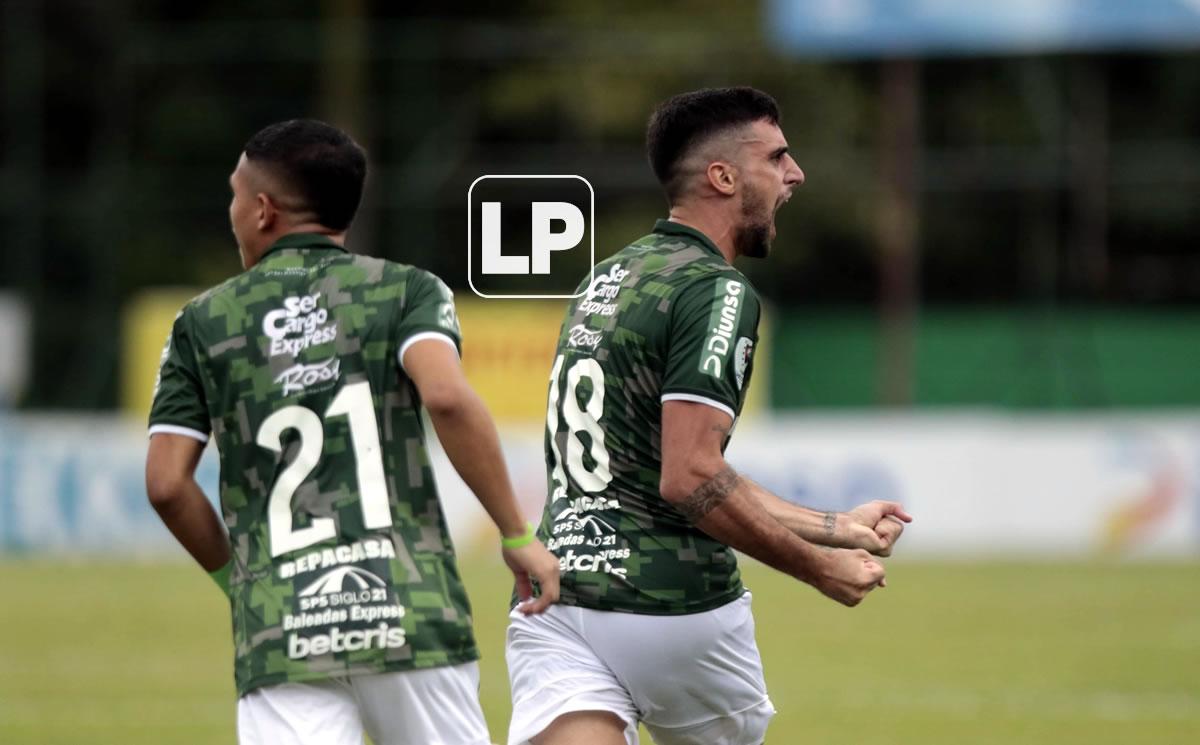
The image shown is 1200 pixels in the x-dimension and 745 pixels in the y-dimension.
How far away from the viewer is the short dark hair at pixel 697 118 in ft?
18.0

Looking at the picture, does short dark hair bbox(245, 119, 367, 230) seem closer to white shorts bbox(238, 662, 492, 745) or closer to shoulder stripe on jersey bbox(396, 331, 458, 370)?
shoulder stripe on jersey bbox(396, 331, 458, 370)

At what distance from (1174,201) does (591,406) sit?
95.8 feet

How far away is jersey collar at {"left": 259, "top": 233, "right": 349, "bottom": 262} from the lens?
17.0 feet

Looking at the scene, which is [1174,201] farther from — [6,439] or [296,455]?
[296,455]

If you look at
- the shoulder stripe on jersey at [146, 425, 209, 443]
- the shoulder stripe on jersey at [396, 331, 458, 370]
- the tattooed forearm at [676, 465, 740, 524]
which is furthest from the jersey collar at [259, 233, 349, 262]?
the tattooed forearm at [676, 465, 740, 524]

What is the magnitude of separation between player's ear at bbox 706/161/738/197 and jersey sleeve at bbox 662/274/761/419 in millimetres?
326

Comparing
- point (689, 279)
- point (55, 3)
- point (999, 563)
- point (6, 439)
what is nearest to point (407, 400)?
point (689, 279)

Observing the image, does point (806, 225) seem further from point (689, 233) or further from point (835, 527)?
point (835, 527)

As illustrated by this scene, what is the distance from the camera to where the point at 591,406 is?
543 centimetres

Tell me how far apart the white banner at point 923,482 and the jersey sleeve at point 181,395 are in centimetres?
1704

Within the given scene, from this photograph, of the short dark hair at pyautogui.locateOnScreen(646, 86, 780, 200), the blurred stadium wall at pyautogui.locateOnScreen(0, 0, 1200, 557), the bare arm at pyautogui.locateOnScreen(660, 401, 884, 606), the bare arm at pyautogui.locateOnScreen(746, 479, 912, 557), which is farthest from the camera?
the blurred stadium wall at pyautogui.locateOnScreen(0, 0, 1200, 557)

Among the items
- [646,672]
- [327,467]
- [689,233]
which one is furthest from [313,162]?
[646,672]

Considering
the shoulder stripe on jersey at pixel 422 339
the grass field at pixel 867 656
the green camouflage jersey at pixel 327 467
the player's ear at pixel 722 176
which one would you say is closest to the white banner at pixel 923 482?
the grass field at pixel 867 656

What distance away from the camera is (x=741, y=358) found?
5188 mm
